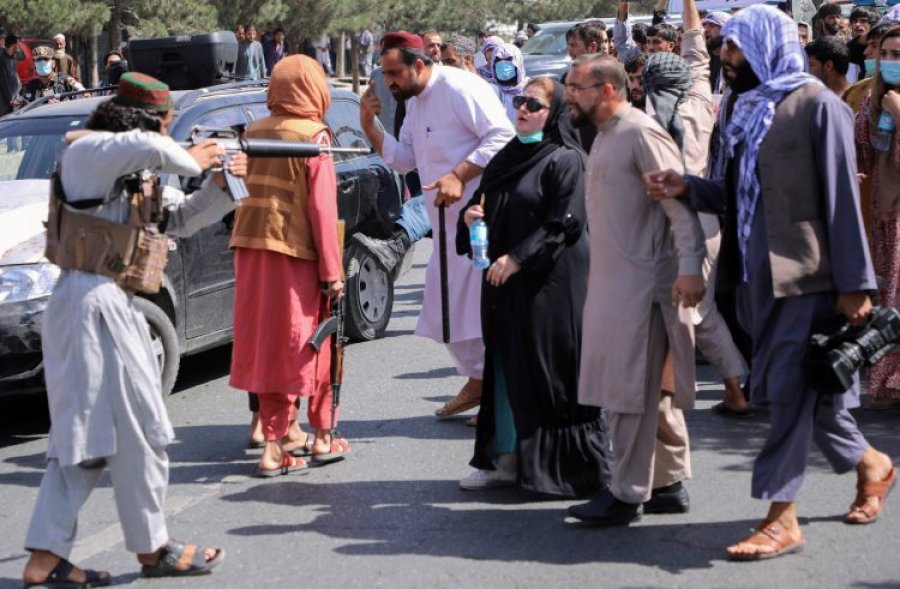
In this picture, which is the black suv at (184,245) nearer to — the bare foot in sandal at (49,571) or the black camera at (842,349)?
the bare foot in sandal at (49,571)

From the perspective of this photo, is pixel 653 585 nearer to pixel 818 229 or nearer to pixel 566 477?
pixel 566 477

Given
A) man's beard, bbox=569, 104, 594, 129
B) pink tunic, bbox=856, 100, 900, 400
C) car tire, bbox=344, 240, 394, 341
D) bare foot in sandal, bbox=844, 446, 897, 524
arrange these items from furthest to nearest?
car tire, bbox=344, 240, 394, 341, pink tunic, bbox=856, 100, 900, 400, man's beard, bbox=569, 104, 594, 129, bare foot in sandal, bbox=844, 446, 897, 524

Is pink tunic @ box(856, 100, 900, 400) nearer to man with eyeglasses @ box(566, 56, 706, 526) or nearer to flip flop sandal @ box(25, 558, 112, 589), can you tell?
man with eyeglasses @ box(566, 56, 706, 526)

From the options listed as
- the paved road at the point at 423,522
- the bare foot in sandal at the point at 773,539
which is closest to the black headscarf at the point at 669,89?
the paved road at the point at 423,522

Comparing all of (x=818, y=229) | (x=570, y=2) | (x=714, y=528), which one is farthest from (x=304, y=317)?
(x=570, y=2)

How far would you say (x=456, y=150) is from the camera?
781 centimetres

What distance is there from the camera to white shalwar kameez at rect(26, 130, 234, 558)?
17.3ft

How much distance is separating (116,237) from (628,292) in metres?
2.02

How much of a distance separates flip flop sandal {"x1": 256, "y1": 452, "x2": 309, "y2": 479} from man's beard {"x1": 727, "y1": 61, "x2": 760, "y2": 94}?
2.91 m

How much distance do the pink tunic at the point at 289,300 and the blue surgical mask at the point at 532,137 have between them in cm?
109

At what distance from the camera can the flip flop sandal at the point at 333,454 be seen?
7258mm

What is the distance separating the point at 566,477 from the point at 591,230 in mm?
1135

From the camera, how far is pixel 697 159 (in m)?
8.32

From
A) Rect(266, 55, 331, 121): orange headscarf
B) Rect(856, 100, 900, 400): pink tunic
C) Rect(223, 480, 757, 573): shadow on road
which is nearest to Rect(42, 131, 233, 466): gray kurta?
Rect(223, 480, 757, 573): shadow on road
